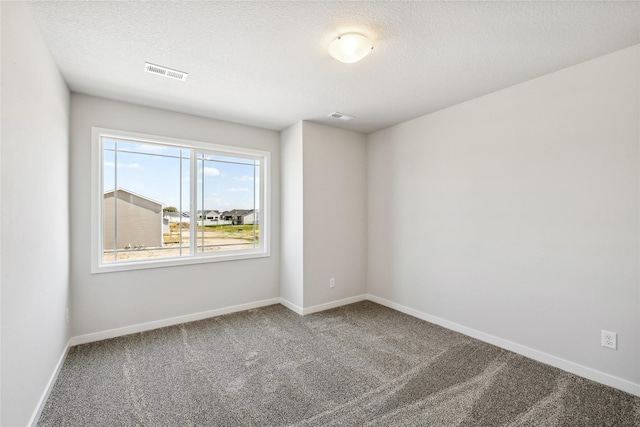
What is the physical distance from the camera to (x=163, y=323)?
3.34 meters

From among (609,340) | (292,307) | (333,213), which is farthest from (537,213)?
(292,307)

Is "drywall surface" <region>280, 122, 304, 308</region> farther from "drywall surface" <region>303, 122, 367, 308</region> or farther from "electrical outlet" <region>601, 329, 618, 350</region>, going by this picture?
"electrical outlet" <region>601, 329, 618, 350</region>

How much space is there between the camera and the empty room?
1.84m

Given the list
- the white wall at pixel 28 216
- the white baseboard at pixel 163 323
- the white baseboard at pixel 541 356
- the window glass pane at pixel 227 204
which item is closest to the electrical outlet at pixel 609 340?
the white baseboard at pixel 541 356

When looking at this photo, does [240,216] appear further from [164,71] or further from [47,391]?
[47,391]

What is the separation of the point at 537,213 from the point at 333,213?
2273 millimetres

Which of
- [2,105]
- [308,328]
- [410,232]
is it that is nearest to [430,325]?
[410,232]

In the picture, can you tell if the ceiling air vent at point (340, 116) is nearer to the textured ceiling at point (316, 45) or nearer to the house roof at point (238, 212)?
the textured ceiling at point (316, 45)

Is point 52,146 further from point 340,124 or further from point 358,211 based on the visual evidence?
point 358,211

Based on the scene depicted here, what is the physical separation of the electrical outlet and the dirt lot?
370cm

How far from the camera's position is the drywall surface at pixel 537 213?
2.19 meters

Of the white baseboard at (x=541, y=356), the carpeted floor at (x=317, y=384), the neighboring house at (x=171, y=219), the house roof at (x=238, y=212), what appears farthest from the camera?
the house roof at (x=238, y=212)

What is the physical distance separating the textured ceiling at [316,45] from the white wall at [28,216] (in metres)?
0.32

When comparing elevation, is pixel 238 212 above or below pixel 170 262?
above
